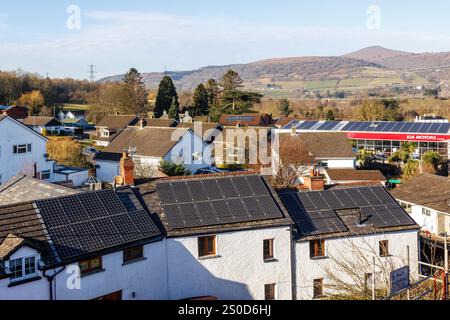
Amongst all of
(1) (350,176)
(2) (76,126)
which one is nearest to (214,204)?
(1) (350,176)

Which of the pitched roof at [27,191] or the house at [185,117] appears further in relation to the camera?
the house at [185,117]

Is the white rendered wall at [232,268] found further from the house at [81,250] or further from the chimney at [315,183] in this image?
the chimney at [315,183]

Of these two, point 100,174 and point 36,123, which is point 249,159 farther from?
point 36,123

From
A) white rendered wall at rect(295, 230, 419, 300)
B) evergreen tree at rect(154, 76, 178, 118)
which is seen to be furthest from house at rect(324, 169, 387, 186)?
evergreen tree at rect(154, 76, 178, 118)

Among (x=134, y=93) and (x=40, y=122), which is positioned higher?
(x=134, y=93)

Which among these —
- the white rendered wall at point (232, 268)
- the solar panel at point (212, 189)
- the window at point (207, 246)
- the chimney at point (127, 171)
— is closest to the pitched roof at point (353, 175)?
the solar panel at point (212, 189)

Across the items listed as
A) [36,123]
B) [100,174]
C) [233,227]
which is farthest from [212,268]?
[36,123]

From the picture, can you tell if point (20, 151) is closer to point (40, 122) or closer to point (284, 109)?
point (40, 122)

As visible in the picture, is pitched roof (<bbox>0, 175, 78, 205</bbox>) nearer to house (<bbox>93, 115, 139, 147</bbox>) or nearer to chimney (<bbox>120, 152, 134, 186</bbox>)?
chimney (<bbox>120, 152, 134, 186</bbox>)
